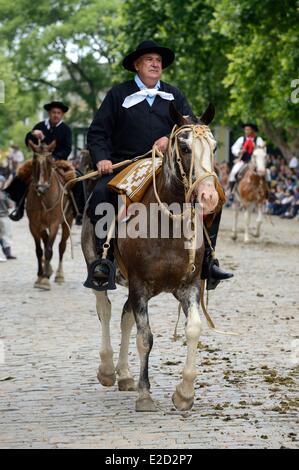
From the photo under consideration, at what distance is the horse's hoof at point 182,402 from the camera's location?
9375mm

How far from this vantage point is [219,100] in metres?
47.2

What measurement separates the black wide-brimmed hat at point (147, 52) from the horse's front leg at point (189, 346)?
211 centimetres

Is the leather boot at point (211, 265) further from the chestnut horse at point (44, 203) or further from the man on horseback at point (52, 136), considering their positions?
the man on horseback at point (52, 136)

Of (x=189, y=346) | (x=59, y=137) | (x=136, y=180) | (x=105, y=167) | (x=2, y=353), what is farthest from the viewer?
(x=59, y=137)

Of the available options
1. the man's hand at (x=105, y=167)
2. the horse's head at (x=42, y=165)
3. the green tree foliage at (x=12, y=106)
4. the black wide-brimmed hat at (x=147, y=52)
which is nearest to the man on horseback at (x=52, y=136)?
the horse's head at (x=42, y=165)

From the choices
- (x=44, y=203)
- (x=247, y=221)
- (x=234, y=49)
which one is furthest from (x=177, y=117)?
(x=234, y=49)

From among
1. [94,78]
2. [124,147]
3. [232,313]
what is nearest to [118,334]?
[232,313]

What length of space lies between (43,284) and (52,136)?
8.40 feet

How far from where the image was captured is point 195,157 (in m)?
9.17

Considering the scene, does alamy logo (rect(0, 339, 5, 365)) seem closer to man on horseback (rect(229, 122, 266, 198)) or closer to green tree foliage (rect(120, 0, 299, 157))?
green tree foliage (rect(120, 0, 299, 157))

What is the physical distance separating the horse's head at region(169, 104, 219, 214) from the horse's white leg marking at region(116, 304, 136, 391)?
162cm

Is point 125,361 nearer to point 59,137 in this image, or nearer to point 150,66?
point 150,66

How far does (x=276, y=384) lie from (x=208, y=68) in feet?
115
